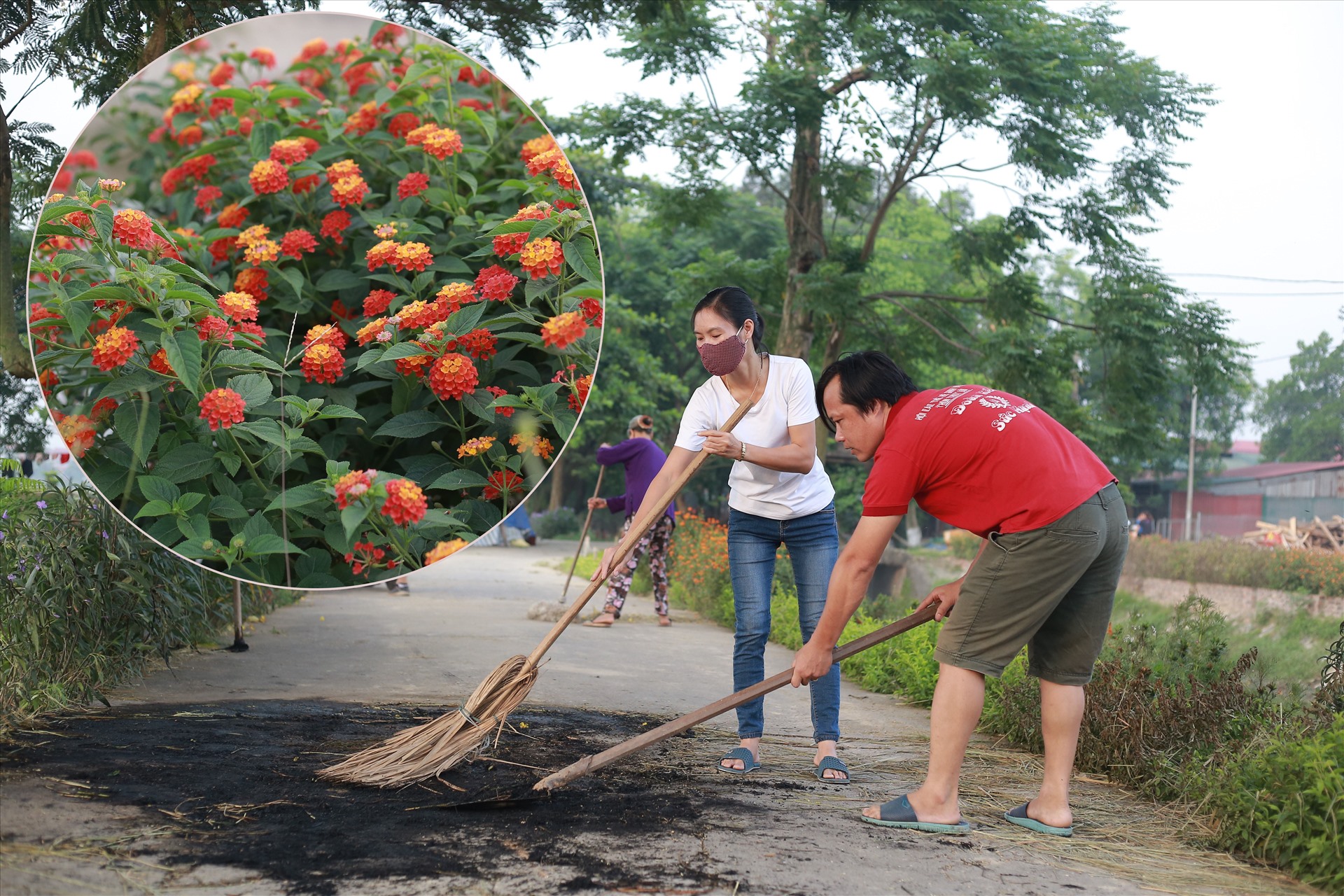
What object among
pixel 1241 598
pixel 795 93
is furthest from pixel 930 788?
pixel 1241 598

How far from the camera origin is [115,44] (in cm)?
467

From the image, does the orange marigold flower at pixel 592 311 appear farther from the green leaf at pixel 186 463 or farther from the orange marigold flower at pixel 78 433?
the orange marigold flower at pixel 78 433

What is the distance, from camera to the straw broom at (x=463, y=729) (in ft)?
10.0

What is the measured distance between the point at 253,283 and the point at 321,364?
1.04 feet

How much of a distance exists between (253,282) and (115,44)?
265 cm

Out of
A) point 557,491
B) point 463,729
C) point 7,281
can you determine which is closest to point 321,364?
point 463,729

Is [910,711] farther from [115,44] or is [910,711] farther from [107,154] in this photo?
[115,44]

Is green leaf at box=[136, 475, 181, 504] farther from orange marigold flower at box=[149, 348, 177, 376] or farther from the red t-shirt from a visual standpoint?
the red t-shirt

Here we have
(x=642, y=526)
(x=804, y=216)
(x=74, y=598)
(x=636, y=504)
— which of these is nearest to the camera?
(x=642, y=526)

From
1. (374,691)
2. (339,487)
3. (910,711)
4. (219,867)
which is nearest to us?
(219,867)

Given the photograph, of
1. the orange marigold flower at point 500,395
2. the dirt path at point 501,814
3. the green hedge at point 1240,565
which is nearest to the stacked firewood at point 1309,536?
the green hedge at point 1240,565

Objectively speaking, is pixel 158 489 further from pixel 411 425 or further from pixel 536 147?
pixel 536 147

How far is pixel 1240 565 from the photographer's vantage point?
50.7 ft

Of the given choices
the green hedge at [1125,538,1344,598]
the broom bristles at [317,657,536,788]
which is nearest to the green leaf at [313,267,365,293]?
the broom bristles at [317,657,536,788]
